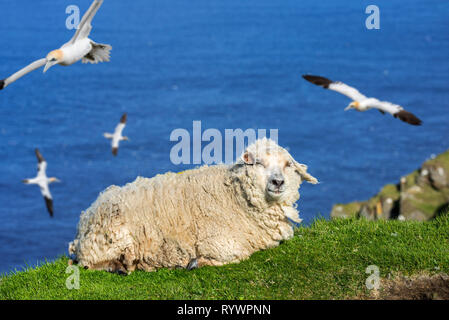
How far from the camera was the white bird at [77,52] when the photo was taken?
9.12 m

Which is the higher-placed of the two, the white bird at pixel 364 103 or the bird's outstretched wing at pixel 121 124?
the bird's outstretched wing at pixel 121 124

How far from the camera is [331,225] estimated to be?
1139cm

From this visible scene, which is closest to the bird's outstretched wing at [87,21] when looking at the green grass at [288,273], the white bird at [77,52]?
the white bird at [77,52]

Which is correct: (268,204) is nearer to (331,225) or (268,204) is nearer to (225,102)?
(331,225)

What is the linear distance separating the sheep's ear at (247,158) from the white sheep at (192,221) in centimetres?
3

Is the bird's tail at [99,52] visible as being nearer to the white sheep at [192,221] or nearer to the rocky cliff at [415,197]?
the white sheep at [192,221]

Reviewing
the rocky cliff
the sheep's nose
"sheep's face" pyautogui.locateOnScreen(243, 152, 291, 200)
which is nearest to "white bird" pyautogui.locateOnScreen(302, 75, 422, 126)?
"sheep's face" pyautogui.locateOnScreen(243, 152, 291, 200)

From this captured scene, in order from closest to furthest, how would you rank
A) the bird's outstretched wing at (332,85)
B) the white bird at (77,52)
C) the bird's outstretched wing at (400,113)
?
the white bird at (77,52) < the bird's outstretched wing at (400,113) < the bird's outstretched wing at (332,85)

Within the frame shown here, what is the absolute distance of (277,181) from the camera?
30.6ft

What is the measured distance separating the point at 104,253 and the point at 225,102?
81.6m

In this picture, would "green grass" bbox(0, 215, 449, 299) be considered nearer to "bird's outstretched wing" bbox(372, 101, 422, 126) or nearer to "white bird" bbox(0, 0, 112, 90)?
"bird's outstretched wing" bbox(372, 101, 422, 126)
